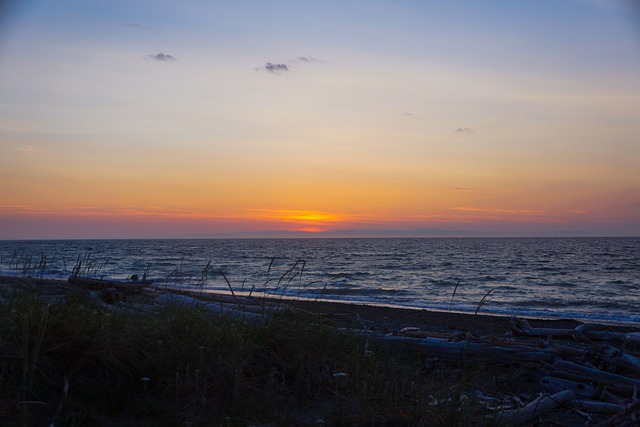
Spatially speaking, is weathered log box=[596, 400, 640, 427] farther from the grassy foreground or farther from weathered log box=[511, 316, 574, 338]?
weathered log box=[511, 316, 574, 338]

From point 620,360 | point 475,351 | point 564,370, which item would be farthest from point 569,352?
point 475,351

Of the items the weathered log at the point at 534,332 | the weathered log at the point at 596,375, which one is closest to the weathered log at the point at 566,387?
the weathered log at the point at 596,375

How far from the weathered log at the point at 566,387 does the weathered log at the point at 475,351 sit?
80 cm

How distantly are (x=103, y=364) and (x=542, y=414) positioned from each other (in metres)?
4.31

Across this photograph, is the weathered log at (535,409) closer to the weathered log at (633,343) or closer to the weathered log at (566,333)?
the weathered log at (633,343)

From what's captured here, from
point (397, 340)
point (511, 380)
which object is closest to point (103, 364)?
point (397, 340)

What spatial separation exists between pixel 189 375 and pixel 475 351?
4.34 m

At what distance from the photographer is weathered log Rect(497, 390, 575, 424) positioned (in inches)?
190

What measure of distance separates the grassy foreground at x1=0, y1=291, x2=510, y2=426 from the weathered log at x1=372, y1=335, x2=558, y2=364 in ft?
5.97

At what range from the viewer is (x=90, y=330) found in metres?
4.97

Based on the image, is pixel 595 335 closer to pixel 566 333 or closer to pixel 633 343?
pixel 566 333

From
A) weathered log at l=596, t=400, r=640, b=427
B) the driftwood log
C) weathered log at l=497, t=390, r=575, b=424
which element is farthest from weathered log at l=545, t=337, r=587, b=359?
weathered log at l=596, t=400, r=640, b=427

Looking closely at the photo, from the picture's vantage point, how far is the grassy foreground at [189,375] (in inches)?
A: 166

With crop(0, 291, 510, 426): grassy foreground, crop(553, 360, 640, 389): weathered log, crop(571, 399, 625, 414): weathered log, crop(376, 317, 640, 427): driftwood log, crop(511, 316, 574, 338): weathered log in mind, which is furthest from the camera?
crop(511, 316, 574, 338): weathered log
